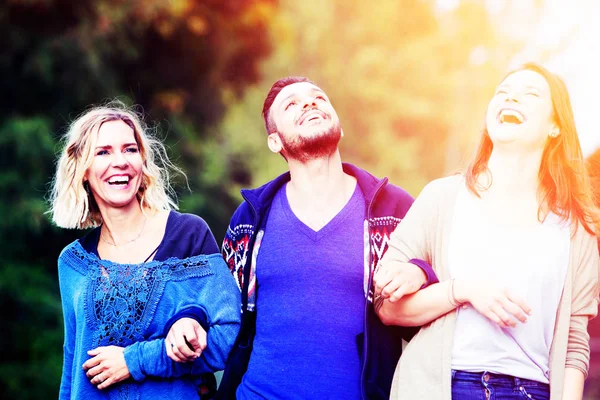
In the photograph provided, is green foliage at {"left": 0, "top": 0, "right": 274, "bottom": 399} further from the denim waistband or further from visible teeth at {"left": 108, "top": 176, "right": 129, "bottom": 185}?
the denim waistband

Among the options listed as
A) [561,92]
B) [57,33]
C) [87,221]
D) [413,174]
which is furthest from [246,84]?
[561,92]

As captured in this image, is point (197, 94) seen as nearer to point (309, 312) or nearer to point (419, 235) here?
point (309, 312)

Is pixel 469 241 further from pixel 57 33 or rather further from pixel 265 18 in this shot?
pixel 265 18

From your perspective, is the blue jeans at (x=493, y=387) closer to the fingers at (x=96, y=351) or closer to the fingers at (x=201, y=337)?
the fingers at (x=201, y=337)

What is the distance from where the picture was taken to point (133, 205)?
312 cm

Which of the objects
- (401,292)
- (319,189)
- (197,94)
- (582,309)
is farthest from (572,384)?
(197,94)

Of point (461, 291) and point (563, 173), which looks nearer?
point (461, 291)

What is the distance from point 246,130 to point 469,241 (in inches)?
495

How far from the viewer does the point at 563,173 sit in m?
2.52

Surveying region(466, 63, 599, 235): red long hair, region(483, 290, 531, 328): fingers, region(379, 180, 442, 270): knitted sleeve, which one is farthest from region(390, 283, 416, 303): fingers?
region(466, 63, 599, 235): red long hair

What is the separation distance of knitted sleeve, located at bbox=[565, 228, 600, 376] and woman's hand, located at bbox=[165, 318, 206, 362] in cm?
122

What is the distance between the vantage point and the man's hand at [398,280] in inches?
95.0

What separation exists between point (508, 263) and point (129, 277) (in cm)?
140

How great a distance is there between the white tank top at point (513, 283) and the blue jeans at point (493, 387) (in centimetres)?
2
